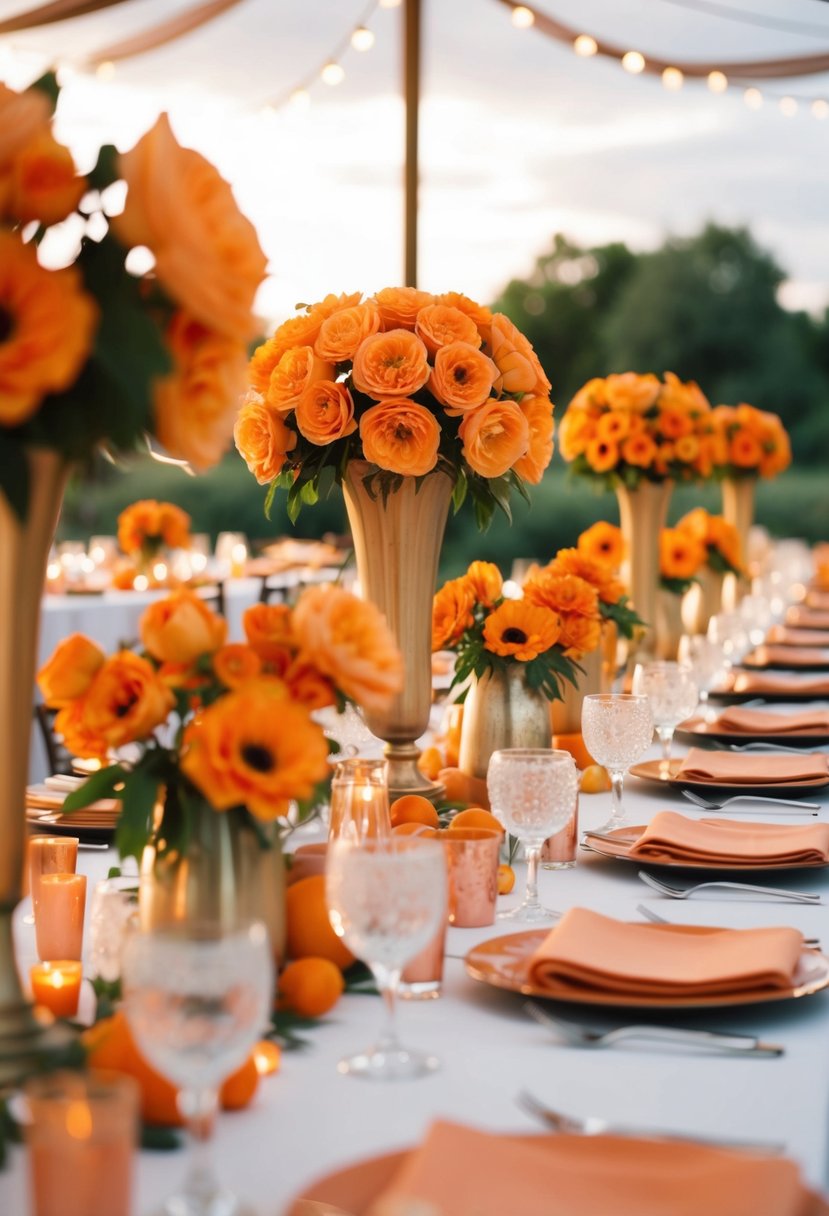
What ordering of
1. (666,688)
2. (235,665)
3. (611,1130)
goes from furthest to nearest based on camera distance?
1. (666,688)
2. (235,665)
3. (611,1130)

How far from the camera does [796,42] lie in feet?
20.7

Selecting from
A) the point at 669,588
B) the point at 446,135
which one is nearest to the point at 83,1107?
the point at 669,588

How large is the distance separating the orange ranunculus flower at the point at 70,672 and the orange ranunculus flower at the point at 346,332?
2.44ft

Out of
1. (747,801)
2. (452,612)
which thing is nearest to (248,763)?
(452,612)

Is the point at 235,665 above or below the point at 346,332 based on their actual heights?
below

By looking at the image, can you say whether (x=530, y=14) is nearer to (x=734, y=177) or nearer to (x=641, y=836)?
(x=641, y=836)

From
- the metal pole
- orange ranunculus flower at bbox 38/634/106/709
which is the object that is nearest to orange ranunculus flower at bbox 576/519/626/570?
the metal pole

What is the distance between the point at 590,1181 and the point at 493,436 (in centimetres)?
111

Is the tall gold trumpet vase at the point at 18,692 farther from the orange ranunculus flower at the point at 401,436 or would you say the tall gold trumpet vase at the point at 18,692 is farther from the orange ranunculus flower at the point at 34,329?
the orange ranunculus flower at the point at 401,436

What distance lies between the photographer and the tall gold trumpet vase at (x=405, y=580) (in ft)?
6.19

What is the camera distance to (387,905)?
1.00m

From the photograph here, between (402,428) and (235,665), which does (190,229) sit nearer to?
(235,665)

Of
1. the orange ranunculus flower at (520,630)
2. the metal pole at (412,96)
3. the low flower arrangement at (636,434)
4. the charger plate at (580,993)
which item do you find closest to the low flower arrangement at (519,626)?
the orange ranunculus flower at (520,630)

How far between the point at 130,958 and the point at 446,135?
Answer: 12.9 m
